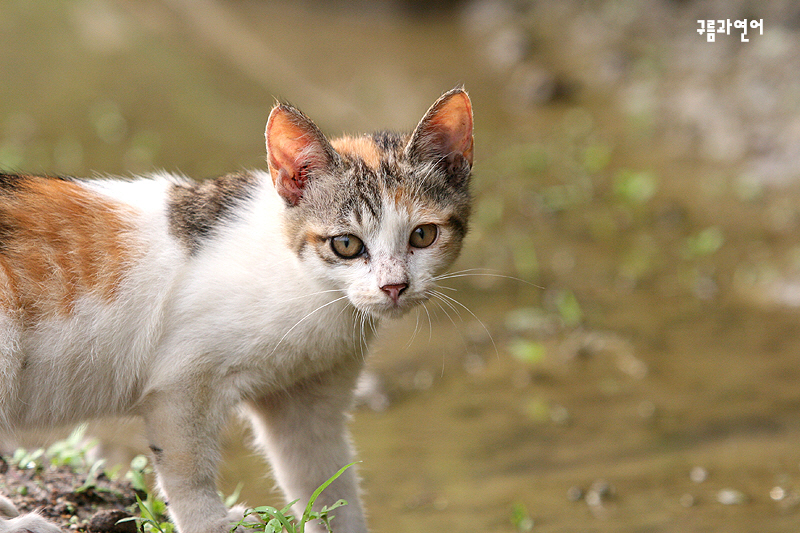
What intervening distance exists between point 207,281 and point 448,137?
987 mm

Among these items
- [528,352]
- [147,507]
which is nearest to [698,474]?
[528,352]

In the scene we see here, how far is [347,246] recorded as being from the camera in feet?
9.29

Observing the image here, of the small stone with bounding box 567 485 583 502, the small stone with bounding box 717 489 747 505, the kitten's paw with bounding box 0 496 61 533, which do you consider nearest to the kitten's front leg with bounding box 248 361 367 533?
the kitten's paw with bounding box 0 496 61 533

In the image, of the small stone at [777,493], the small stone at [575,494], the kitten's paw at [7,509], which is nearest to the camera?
the kitten's paw at [7,509]

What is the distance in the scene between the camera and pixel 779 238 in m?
6.52

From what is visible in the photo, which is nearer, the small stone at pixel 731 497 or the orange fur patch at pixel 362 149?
the orange fur patch at pixel 362 149

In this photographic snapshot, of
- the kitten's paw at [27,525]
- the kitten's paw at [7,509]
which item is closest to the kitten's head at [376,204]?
the kitten's paw at [27,525]

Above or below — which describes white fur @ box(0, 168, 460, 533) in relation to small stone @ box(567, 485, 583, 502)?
above

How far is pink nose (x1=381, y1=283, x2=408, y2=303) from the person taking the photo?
106 inches

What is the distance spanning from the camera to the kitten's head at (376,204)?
2770 millimetres

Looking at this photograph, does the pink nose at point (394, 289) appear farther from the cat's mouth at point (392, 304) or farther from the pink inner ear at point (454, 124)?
the pink inner ear at point (454, 124)

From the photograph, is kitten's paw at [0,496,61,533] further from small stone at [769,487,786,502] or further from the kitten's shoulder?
small stone at [769,487,786,502]

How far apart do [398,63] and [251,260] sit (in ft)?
23.0

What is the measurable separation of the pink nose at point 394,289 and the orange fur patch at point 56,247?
0.88 metres
